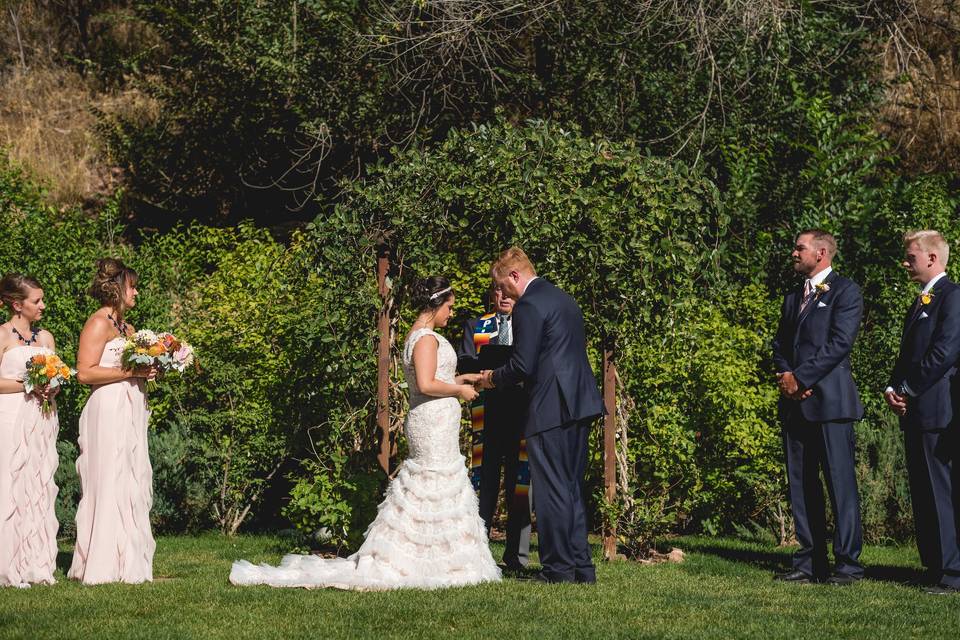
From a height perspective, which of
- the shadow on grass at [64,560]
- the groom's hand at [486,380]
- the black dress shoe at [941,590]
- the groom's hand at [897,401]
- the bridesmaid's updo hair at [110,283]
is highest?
the bridesmaid's updo hair at [110,283]

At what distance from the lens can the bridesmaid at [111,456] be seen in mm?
6691

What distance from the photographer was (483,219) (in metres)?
7.84

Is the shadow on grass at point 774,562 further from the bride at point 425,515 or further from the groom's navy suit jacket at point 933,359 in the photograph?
the bride at point 425,515

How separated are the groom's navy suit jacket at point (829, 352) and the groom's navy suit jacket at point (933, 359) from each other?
0.33 metres

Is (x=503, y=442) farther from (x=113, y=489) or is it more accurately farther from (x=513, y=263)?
(x=113, y=489)

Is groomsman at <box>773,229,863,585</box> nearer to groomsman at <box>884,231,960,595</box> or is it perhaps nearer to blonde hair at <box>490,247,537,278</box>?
groomsman at <box>884,231,960,595</box>

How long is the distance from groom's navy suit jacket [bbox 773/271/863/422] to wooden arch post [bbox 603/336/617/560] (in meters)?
1.28

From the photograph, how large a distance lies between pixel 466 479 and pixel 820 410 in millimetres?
2181

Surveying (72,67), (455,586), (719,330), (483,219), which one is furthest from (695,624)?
(72,67)

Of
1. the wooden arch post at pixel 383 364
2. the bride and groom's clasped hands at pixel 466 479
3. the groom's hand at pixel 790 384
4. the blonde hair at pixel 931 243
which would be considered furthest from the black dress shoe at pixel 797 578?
the wooden arch post at pixel 383 364

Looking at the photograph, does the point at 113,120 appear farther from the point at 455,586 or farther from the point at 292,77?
the point at 455,586

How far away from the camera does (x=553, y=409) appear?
6535 mm

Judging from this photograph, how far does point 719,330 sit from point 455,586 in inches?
157

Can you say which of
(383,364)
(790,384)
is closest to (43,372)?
(383,364)
